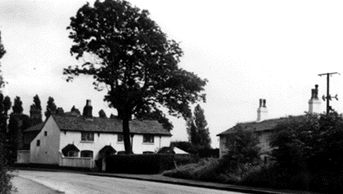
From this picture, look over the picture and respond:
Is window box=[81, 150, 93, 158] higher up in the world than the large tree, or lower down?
lower down

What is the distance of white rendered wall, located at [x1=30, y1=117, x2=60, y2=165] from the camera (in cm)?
6309

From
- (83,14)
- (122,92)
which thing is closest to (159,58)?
(122,92)

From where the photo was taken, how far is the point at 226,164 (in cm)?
3156

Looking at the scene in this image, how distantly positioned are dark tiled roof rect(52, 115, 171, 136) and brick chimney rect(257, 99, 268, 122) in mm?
19385

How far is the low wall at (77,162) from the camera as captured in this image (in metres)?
51.7

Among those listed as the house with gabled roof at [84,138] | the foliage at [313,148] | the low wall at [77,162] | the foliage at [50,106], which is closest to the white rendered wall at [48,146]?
the house with gabled roof at [84,138]

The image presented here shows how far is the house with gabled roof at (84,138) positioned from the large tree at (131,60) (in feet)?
51.3

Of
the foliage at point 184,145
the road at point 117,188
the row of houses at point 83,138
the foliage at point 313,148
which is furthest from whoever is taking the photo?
the foliage at point 184,145

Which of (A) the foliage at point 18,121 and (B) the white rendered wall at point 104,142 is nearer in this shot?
(B) the white rendered wall at point 104,142

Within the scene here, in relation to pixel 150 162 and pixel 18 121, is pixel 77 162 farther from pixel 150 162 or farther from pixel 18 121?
pixel 18 121

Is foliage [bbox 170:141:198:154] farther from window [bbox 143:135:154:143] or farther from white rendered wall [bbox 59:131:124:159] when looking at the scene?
white rendered wall [bbox 59:131:124:159]

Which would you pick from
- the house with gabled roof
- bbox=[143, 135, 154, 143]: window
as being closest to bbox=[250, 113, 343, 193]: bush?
the house with gabled roof

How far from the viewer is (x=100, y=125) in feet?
219

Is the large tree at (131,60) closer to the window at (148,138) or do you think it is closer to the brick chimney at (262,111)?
the brick chimney at (262,111)
